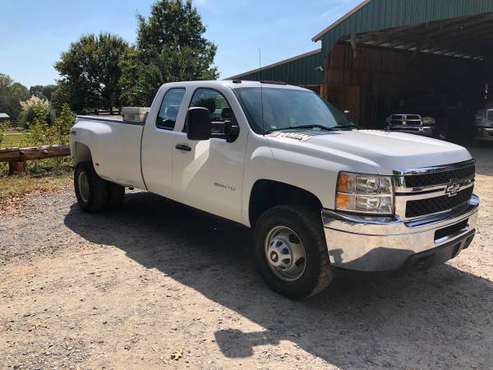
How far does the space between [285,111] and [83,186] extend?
3.81m

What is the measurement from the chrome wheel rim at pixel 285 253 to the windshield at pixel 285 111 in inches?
39.5

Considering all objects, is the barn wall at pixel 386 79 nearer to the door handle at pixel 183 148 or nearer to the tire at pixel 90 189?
the tire at pixel 90 189

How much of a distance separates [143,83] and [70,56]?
24.3 m

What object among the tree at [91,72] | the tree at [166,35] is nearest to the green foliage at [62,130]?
the tree at [166,35]

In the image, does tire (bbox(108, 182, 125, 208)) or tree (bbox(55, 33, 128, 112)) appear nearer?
tire (bbox(108, 182, 125, 208))

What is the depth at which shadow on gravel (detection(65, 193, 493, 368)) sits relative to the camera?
3424 mm

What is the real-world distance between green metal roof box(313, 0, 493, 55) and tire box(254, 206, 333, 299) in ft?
40.1

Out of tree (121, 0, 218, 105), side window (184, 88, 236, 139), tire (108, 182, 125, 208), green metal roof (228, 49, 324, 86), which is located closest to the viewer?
side window (184, 88, 236, 139)

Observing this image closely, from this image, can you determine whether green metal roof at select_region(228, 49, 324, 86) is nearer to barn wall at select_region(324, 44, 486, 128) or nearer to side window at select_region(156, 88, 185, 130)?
barn wall at select_region(324, 44, 486, 128)

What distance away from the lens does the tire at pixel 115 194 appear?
7125 millimetres

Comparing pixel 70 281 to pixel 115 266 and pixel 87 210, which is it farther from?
pixel 87 210

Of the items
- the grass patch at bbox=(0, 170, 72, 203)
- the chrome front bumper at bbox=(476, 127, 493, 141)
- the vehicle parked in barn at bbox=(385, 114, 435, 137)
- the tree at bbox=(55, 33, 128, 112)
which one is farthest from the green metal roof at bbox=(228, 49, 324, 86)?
the tree at bbox=(55, 33, 128, 112)

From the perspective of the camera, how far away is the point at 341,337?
3.62 metres

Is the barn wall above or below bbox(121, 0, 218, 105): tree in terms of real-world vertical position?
below
